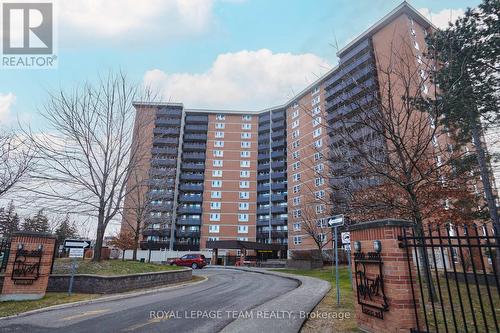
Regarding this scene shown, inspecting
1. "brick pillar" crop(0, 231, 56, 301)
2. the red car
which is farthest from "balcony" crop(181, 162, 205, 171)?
"brick pillar" crop(0, 231, 56, 301)

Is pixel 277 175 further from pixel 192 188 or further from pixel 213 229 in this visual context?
pixel 192 188

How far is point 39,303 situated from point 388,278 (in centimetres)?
1064

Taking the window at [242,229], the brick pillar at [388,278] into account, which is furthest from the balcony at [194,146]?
the brick pillar at [388,278]

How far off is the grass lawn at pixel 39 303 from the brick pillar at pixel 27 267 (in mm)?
430

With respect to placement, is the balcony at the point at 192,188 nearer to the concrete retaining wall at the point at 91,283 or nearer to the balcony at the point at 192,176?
the balcony at the point at 192,176

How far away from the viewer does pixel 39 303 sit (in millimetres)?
9836

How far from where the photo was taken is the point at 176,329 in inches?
269

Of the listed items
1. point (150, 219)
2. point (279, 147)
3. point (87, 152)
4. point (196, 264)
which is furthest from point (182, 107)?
point (87, 152)

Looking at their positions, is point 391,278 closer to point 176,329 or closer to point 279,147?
point 176,329

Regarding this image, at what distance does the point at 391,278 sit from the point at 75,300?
34.3ft

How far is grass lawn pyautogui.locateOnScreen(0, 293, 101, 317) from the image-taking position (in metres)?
8.66

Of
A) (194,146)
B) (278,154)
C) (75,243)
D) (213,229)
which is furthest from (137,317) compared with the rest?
(194,146)

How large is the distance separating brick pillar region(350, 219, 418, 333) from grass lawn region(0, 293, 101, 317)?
9265 mm

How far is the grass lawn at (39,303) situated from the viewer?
866 centimetres
